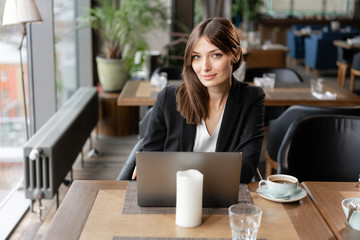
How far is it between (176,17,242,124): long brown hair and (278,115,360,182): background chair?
58 centimetres

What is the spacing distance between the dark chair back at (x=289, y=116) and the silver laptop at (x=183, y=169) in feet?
4.73

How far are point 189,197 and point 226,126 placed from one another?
67 cm

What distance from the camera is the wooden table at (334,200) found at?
4.71ft

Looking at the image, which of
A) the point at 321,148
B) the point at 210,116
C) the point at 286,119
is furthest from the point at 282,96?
the point at 210,116

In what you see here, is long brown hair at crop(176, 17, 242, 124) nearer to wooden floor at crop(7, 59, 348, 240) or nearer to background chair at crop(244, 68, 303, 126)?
wooden floor at crop(7, 59, 348, 240)

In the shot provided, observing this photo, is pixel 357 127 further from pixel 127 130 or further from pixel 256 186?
pixel 127 130

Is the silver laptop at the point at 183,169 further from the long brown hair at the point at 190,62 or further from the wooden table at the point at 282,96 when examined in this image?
the wooden table at the point at 282,96

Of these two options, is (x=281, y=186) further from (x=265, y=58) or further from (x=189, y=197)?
(x=265, y=58)

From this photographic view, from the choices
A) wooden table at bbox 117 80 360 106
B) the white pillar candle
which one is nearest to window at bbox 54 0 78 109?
wooden table at bbox 117 80 360 106

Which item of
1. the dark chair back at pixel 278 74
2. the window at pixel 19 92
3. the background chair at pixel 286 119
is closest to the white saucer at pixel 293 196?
the background chair at pixel 286 119

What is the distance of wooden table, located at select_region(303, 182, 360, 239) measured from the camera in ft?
4.71

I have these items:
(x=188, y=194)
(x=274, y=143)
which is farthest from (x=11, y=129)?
(x=188, y=194)

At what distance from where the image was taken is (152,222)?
1452 millimetres

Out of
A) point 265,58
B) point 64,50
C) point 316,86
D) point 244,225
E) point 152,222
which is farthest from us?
point 265,58
